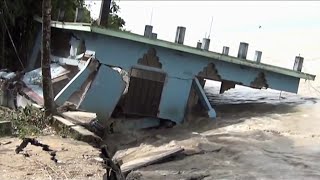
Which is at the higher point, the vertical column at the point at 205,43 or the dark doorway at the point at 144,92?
the vertical column at the point at 205,43

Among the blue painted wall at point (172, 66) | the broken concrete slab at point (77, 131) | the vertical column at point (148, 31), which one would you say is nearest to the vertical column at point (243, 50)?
the blue painted wall at point (172, 66)

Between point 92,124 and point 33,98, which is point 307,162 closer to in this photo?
point 92,124

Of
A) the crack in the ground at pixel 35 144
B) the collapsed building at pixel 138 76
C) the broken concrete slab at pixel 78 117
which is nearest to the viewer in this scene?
the crack in the ground at pixel 35 144

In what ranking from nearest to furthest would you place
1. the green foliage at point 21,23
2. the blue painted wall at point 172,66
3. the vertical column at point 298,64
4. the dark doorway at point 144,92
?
the blue painted wall at point 172,66 → the dark doorway at point 144,92 → the vertical column at point 298,64 → the green foliage at point 21,23

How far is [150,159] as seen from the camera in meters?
7.80

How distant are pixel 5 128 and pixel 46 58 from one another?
1621 millimetres

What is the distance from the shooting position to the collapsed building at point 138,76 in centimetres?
1062

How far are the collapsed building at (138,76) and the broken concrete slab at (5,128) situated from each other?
2098 millimetres

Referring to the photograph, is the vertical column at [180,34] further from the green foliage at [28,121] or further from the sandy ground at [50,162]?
the sandy ground at [50,162]

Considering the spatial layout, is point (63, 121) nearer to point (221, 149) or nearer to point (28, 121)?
point (28, 121)

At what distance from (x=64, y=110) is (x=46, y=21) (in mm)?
1987

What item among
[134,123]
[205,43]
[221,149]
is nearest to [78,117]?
[134,123]

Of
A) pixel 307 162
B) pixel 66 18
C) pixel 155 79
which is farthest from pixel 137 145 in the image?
pixel 66 18

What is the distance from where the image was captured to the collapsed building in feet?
34.8
